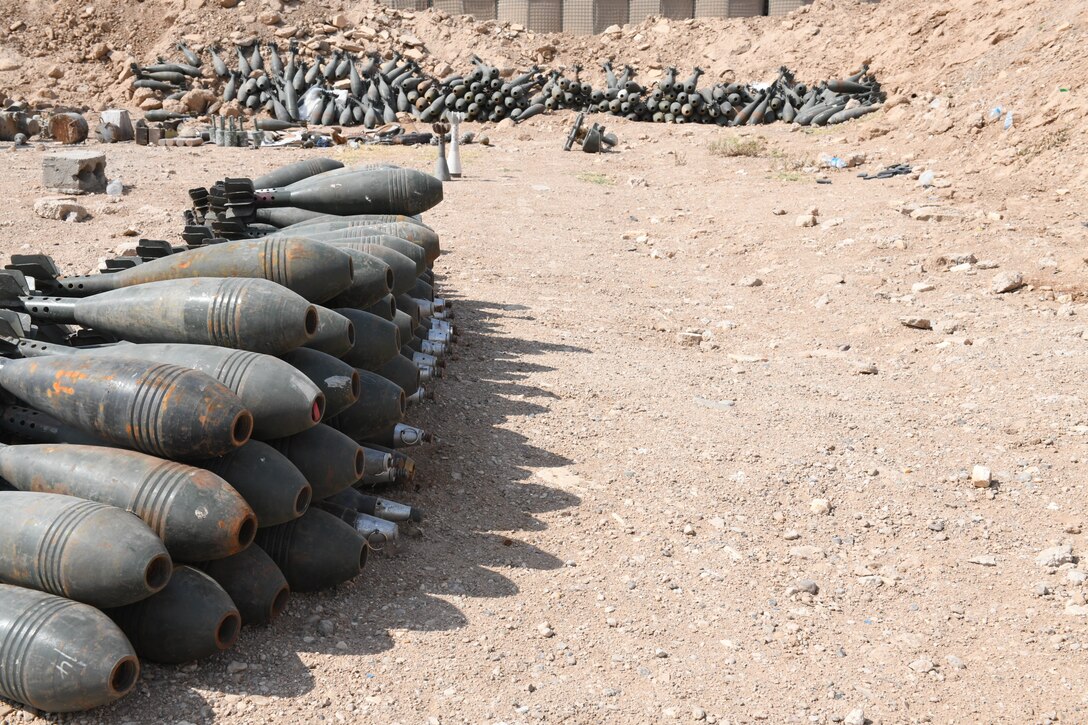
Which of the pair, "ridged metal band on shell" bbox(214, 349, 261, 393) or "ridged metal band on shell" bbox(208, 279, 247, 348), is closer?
"ridged metal band on shell" bbox(214, 349, 261, 393)

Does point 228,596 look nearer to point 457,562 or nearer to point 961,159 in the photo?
point 457,562

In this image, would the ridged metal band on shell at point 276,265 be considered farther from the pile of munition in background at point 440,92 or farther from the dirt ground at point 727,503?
the pile of munition in background at point 440,92

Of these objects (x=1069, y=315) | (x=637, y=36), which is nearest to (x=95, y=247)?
(x=1069, y=315)

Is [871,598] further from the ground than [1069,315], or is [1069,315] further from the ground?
[1069,315]

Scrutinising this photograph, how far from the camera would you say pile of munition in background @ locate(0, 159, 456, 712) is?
2377 millimetres

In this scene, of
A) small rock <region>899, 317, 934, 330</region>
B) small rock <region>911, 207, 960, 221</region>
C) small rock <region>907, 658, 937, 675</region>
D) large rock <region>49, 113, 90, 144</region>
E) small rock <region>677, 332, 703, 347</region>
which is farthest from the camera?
large rock <region>49, 113, 90, 144</region>

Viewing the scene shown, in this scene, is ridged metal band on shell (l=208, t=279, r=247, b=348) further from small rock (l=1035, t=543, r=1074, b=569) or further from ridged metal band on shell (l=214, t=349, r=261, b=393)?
small rock (l=1035, t=543, r=1074, b=569)

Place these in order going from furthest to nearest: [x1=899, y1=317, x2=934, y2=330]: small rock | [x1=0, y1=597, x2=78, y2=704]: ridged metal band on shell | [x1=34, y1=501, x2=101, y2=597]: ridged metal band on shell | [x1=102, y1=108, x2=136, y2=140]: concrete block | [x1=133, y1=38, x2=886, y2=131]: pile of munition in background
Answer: [x1=133, y1=38, x2=886, y2=131]: pile of munition in background
[x1=102, y1=108, x2=136, y2=140]: concrete block
[x1=899, y1=317, x2=934, y2=330]: small rock
[x1=34, y1=501, x2=101, y2=597]: ridged metal band on shell
[x1=0, y1=597, x2=78, y2=704]: ridged metal band on shell

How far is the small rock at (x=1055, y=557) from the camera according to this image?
11.3 feet

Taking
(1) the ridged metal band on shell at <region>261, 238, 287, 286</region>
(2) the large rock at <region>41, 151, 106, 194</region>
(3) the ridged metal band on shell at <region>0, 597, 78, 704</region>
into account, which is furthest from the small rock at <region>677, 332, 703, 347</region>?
(2) the large rock at <region>41, 151, 106, 194</region>

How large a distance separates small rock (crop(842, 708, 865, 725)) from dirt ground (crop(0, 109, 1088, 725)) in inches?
1.2

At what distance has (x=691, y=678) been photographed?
2812 millimetres

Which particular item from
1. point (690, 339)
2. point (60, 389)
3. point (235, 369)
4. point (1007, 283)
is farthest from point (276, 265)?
point (1007, 283)

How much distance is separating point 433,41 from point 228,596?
20.1m
